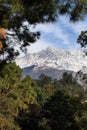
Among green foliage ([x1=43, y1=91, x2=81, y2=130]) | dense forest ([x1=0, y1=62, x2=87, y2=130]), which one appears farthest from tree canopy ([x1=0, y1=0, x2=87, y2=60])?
green foliage ([x1=43, y1=91, x2=81, y2=130])

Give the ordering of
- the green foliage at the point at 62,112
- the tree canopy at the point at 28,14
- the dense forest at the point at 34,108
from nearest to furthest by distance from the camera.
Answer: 1. the tree canopy at the point at 28,14
2. the dense forest at the point at 34,108
3. the green foliage at the point at 62,112

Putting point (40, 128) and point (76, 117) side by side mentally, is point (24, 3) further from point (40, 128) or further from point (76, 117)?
point (40, 128)

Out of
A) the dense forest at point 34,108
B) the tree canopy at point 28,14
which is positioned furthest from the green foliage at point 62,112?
the tree canopy at point 28,14

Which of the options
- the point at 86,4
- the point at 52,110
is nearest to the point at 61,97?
the point at 52,110

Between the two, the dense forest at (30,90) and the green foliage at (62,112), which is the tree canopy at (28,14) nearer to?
the dense forest at (30,90)

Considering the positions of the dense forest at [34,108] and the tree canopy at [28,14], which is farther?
the dense forest at [34,108]

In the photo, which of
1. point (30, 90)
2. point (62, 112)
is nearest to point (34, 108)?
point (30, 90)

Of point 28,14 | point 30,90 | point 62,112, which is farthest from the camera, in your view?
point 30,90

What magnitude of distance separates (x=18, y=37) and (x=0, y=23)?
2.15 meters

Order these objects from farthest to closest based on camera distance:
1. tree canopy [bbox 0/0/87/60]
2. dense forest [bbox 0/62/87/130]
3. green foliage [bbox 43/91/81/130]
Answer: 1. green foliage [bbox 43/91/81/130]
2. dense forest [bbox 0/62/87/130]
3. tree canopy [bbox 0/0/87/60]

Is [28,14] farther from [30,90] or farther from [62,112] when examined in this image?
[30,90]

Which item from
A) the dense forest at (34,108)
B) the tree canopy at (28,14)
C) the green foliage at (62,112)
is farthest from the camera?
the green foliage at (62,112)

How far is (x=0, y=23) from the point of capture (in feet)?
53.3

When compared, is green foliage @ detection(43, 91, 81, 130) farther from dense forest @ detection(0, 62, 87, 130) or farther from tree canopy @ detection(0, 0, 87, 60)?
tree canopy @ detection(0, 0, 87, 60)
